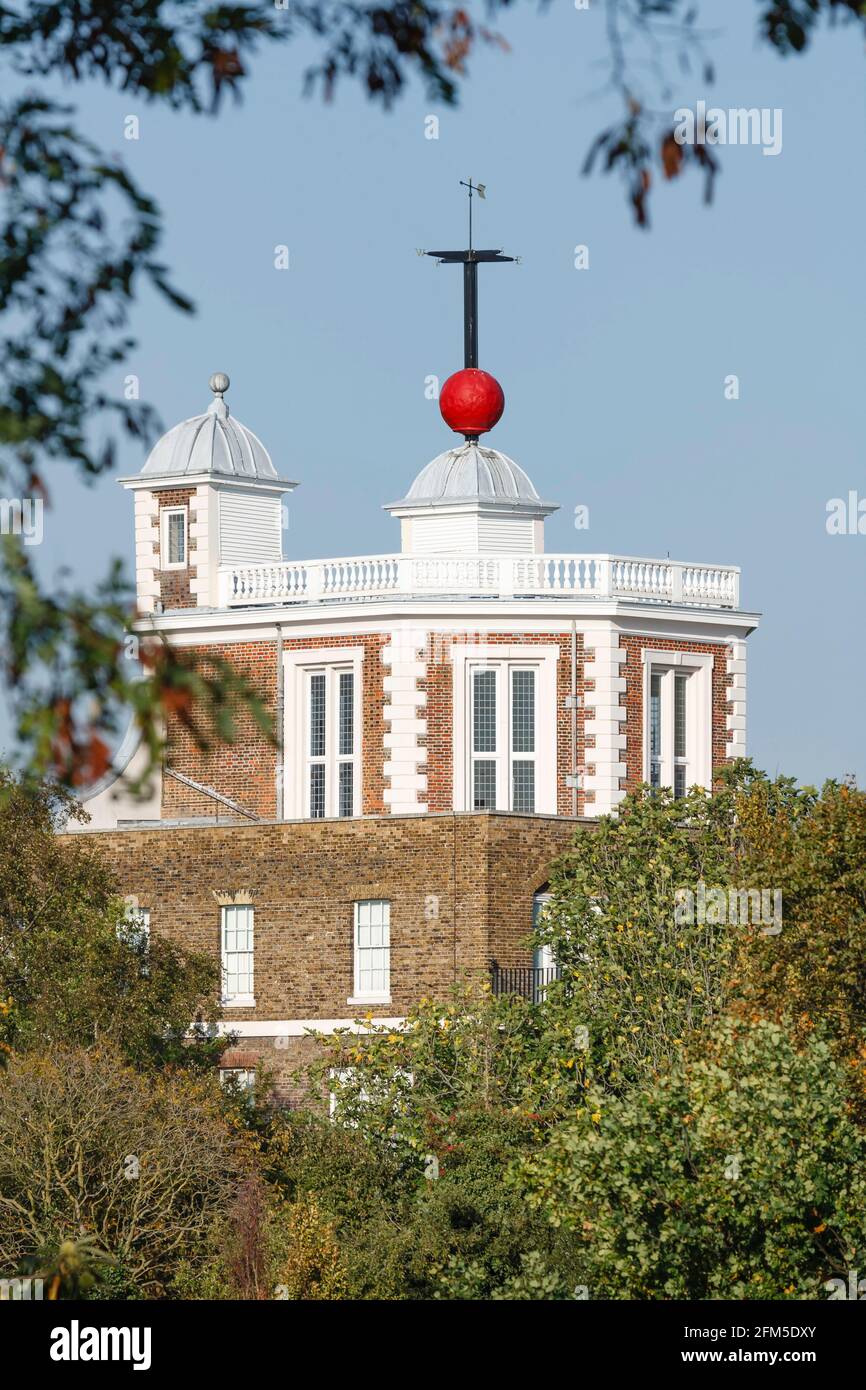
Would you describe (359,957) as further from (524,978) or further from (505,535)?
(505,535)

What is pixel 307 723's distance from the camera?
53.5 metres

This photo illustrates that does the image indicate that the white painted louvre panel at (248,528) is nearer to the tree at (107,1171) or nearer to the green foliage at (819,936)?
the tree at (107,1171)

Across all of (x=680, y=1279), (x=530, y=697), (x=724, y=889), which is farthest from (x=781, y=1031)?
(x=530, y=697)

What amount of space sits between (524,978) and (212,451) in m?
16.9

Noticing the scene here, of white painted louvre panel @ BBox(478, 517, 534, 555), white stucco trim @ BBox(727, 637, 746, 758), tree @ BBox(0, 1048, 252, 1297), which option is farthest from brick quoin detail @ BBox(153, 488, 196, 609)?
tree @ BBox(0, 1048, 252, 1297)

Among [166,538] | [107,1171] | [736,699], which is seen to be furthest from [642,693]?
[107,1171]

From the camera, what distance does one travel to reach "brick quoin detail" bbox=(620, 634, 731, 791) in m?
53.0

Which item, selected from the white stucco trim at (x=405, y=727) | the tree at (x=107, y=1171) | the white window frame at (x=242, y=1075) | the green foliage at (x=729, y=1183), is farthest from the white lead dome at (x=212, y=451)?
the green foliage at (x=729, y=1183)

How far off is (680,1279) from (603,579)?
2484 cm

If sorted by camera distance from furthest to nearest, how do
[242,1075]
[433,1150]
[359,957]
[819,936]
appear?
[359,957] < [242,1075] < [433,1150] < [819,936]

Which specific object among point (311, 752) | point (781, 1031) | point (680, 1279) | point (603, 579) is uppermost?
point (603, 579)
